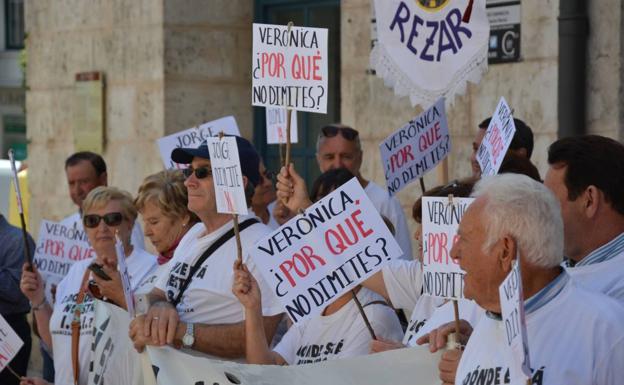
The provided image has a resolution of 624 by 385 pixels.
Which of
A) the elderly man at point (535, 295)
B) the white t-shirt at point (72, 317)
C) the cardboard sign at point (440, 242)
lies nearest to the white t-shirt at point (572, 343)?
the elderly man at point (535, 295)

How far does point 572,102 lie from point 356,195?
3033mm

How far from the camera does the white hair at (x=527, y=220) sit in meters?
3.94

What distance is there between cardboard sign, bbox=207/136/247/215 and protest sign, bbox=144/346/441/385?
0.62 metres

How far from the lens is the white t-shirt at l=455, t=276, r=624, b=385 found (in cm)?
385

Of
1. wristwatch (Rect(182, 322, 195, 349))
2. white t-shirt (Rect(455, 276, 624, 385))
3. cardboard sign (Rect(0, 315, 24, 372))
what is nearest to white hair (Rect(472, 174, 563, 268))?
white t-shirt (Rect(455, 276, 624, 385))

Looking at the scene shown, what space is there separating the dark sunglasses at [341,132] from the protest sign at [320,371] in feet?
8.64

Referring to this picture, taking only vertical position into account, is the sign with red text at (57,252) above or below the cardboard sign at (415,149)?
below

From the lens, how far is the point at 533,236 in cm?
394

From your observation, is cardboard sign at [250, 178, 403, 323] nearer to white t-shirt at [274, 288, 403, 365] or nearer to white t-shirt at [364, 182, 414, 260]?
white t-shirt at [274, 288, 403, 365]

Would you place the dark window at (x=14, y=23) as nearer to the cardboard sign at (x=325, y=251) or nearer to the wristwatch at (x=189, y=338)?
the wristwatch at (x=189, y=338)

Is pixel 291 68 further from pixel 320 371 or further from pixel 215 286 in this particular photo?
pixel 320 371

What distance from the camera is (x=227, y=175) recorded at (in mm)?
5797

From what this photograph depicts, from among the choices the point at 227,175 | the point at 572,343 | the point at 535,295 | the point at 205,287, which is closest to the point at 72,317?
the point at 205,287

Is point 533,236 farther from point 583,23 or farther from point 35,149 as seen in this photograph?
point 35,149
